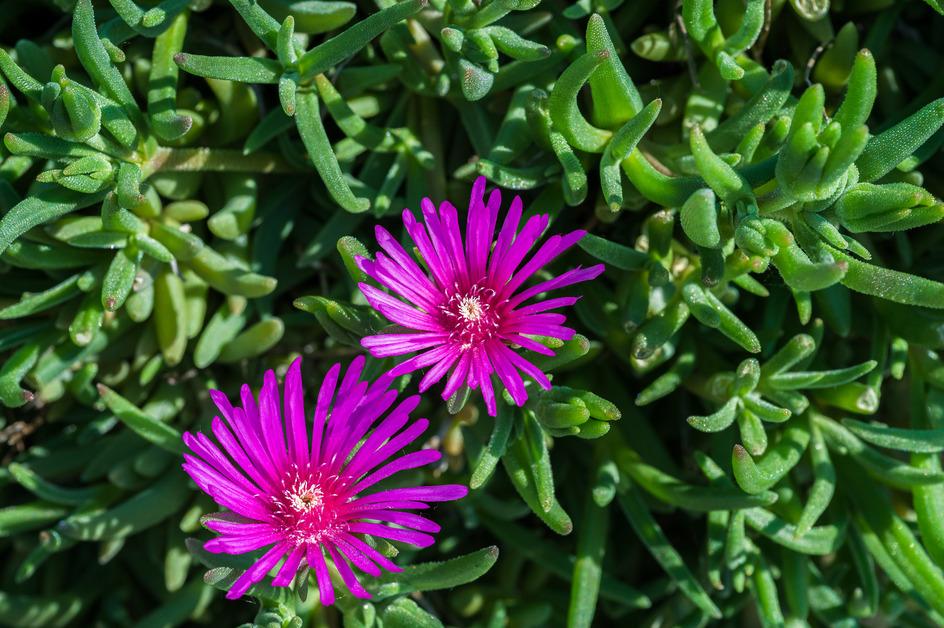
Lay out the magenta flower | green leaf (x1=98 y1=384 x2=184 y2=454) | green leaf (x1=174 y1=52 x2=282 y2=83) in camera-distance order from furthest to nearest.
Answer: green leaf (x1=98 y1=384 x2=184 y2=454)
green leaf (x1=174 y1=52 x2=282 y2=83)
the magenta flower

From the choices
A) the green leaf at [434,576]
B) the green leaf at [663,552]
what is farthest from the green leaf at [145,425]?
the green leaf at [663,552]

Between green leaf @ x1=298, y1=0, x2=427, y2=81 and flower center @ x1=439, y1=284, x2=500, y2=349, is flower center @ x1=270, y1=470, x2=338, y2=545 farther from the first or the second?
green leaf @ x1=298, y1=0, x2=427, y2=81

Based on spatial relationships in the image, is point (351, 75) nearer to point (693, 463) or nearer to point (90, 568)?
point (693, 463)

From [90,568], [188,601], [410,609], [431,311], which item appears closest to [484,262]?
[431,311]

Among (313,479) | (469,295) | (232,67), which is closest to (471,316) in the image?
(469,295)

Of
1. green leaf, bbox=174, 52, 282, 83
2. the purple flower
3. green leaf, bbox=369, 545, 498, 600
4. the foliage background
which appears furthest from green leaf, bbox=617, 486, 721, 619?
green leaf, bbox=174, 52, 282, 83

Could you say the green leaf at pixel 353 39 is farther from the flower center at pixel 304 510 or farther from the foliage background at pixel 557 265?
the flower center at pixel 304 510
